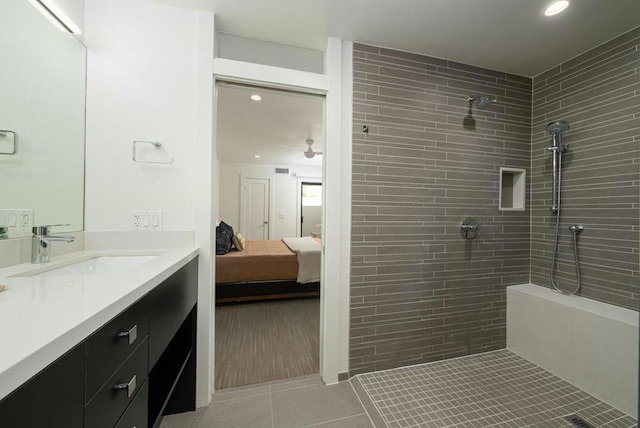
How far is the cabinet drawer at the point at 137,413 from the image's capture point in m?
0.78

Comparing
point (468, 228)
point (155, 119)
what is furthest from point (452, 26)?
point (155, 119)

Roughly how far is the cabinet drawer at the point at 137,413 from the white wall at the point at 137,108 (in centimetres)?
89

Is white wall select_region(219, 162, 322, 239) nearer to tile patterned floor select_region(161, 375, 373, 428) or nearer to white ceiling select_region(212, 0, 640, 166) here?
white ceiling select_region(212, 0, 640, 166)

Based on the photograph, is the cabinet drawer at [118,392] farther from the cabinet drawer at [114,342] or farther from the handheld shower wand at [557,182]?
the handheld shower wand at [557,182]

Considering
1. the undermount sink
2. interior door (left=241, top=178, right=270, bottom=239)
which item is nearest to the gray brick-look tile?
the undermount sink

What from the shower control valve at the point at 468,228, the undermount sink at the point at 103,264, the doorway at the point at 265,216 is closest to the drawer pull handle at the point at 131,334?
the undermount sink at the point at 103,264

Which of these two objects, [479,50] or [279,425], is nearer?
[279,425]

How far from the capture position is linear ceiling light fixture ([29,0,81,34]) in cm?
121

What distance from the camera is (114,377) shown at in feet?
2.31

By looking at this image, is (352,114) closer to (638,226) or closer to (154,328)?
(154,328)

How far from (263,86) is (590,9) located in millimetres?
2034

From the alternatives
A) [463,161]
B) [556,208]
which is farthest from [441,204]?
[556,208]

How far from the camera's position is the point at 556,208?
77.4 inches

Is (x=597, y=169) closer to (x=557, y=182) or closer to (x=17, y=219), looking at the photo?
(x=557, y=182)
